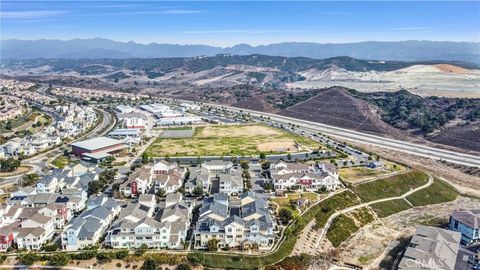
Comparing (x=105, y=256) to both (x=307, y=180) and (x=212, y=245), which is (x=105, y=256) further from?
(x=307, y=180)

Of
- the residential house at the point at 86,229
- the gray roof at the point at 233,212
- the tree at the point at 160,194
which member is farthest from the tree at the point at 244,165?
the residential house at the point at 86,229

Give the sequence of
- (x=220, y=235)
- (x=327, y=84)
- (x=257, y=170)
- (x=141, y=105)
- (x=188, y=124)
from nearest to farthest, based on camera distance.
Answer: (x=220, y=235)
(x=257, y=170)
(x=188, y=124)
(x=141, y=105)
(x=327, y=84)

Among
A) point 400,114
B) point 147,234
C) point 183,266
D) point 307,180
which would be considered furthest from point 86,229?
point 400,114

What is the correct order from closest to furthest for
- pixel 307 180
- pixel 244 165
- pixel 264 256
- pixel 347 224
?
pixel 264 256 → pixel 347 224 → pixel 307 180 → pixel 244 165

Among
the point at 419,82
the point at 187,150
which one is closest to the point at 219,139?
the point at 187,150

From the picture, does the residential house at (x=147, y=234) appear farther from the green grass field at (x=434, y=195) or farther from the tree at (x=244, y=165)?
the green grass field at (x=434, y=195)

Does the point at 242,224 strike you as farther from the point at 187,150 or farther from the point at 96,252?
the point at 187,150

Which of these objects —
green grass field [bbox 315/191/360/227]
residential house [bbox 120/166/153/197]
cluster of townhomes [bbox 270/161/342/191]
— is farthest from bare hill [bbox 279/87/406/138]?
residential house [bbox 120/166/153/197]
